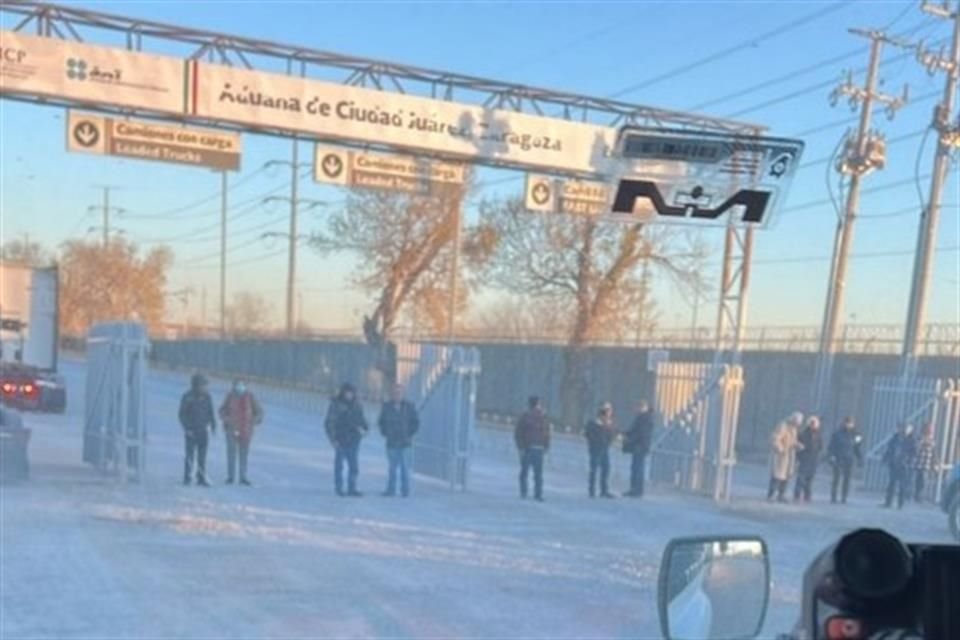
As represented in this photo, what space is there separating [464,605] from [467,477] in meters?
8.87

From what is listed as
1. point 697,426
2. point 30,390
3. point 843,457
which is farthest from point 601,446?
point 30,390

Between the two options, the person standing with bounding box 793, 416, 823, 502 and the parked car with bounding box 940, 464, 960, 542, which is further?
the person standing with bounding box 793, 416, 823, 502

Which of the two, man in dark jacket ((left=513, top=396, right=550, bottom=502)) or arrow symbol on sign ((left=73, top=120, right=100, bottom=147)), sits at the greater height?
arrow symbol on sign ((left=73, top=120, right=100, bottom=147))

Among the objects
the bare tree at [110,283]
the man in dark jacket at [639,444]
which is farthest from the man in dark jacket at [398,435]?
the bare tree at [110,283]

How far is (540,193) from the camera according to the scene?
2020 cm

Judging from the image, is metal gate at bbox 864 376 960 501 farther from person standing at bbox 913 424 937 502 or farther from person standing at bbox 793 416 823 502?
person standing at bbox 793 416 823 502

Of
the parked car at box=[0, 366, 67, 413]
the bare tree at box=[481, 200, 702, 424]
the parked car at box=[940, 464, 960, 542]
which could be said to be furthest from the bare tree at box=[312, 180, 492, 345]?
the parked car at box=[940, 464, 960, 542]

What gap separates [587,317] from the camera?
111 ft

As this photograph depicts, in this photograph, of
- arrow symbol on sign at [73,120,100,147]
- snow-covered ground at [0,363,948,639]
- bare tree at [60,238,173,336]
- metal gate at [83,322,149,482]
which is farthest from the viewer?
bare tree at [60,238,173,336]

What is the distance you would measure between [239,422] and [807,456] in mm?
8660

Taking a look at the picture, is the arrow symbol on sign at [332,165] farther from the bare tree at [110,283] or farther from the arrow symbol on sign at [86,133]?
the bare tree at [110,283]

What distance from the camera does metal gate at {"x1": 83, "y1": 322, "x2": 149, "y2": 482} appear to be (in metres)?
15.6

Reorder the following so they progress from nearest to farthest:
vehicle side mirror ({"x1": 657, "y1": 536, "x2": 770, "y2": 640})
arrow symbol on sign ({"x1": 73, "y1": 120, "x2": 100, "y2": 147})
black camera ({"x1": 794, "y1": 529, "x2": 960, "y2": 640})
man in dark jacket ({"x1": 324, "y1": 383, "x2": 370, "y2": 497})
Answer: black camera ({"x1": 794, "y1": 529, "x2": 960, "y2": 640})
vehicle side mirror ({"x1": 657, "y1": 536, "x2": 770, "y2": 640})
man in dark jacket ({"x1": 324, "y1": 383, "x2": 370, "y2": 497})
arrow symbol on sign ({"x1": 73, "y1": 120, "x2": 100, "y2": 147})

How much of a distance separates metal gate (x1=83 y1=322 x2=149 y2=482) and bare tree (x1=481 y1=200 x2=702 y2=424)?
1601cm
